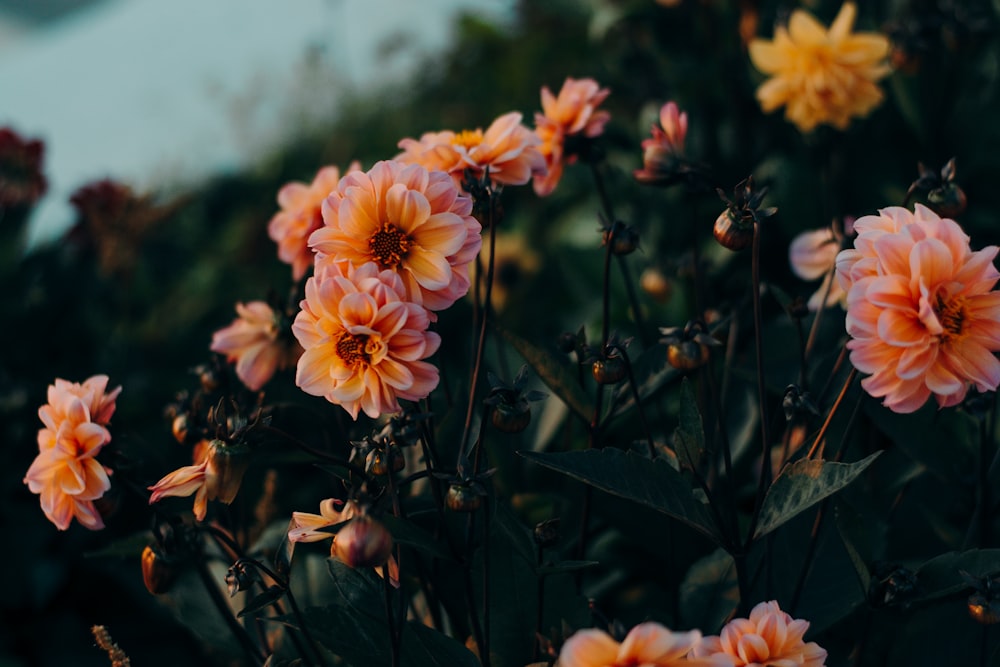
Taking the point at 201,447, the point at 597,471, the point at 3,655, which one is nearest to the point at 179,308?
the point at 3,655

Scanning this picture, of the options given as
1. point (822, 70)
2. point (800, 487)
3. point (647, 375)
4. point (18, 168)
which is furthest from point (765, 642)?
point (18, 168)

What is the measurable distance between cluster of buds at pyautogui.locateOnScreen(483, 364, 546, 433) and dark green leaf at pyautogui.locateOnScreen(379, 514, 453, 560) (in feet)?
0.36

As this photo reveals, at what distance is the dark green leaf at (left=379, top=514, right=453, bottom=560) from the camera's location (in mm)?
765

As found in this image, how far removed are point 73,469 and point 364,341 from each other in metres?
0.27

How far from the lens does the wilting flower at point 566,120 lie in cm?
108

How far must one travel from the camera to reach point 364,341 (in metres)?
0.75

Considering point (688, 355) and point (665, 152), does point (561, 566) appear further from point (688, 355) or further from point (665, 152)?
point (665, 152)

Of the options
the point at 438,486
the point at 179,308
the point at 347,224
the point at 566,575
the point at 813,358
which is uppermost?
the point at 347,224

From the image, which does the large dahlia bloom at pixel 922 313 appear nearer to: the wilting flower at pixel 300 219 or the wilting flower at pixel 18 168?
the wilting flower at pixel 300 219

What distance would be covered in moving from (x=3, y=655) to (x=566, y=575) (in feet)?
3.58

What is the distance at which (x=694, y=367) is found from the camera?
81 cm

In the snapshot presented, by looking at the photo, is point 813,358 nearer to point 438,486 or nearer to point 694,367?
point 694,367

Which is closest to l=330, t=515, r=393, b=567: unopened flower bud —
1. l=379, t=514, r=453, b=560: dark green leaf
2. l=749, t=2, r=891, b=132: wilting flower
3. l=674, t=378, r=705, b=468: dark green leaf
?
l=379, t=514, r=453, b=560: dark green leaf

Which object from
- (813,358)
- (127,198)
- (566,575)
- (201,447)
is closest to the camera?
(566,575)
